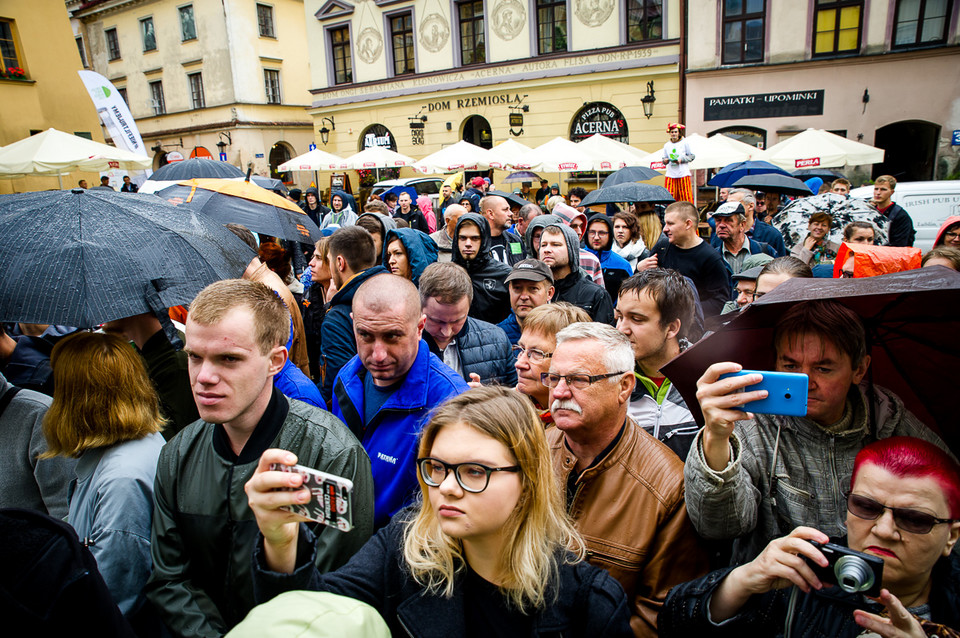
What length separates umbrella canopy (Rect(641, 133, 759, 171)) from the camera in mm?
12182

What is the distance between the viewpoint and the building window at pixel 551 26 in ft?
66.1

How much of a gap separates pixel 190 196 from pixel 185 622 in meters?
3.57

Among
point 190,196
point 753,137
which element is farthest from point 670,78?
point 190,196

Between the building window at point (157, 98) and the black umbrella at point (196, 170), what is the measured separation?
1121 inches

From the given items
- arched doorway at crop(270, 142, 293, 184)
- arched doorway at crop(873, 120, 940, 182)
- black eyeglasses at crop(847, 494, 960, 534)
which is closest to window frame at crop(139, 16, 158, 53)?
arched doorway at crop(270, 142, 293, 184)

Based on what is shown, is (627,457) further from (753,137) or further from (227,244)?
(753,137)

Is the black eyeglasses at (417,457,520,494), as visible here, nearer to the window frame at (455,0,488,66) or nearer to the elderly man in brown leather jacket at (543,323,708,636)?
the elderly man in brown leather jacket at (543,323,708,636)

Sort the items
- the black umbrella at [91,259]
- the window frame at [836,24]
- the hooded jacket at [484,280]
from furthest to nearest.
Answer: the window frame at [836,24] → the hooded jacket at [484,280] → the black umbrella at [91,259]

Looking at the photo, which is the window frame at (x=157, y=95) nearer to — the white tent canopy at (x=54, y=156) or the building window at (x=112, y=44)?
the building window at (x=112, y=44)

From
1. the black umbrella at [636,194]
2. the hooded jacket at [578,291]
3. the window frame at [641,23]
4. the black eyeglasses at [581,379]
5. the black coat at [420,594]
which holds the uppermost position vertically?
the window frame at [641,23]

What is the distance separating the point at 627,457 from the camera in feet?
6.76

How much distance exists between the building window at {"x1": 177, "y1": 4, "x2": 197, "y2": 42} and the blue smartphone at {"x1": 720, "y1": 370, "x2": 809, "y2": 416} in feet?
115

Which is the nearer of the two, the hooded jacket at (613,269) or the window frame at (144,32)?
the hooded jacket at (613,269)

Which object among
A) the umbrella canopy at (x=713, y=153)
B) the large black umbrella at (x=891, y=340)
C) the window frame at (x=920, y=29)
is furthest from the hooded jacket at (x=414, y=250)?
the window frame at (x=920, y=29)
